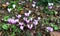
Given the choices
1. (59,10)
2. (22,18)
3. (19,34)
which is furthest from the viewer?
(59,10)

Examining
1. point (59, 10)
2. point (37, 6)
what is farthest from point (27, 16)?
point (59, 10)

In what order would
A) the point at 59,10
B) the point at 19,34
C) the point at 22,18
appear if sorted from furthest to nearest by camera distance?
the point at 59,10, the point at 22,18, the point at 19,34

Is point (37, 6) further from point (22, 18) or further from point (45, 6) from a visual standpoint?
point (22, 18)

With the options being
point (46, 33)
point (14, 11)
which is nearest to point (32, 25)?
point (46, 33)

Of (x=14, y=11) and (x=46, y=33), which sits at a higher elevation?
(x=14, y=11)

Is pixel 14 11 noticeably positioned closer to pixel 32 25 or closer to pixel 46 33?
pixel 32 25

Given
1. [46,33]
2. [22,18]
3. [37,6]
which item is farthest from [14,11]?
[46,33]

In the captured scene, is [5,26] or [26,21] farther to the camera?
[26,21]

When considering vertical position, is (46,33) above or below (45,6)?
below

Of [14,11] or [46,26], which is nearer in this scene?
[46,26]

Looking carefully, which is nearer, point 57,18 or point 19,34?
point 19,34
